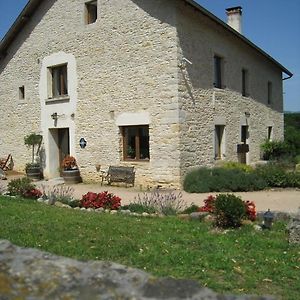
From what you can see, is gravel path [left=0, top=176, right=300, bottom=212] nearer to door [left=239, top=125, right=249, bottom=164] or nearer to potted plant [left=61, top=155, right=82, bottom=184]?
potted plant [left=61, top=155, right=82, bottom=184]

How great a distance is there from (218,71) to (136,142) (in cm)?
489

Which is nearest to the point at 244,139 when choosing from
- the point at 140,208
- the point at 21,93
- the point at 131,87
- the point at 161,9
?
the point at 131,87

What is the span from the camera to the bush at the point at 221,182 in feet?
39.2

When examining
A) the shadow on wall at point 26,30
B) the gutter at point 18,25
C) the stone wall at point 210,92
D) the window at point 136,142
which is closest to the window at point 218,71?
the stone wall at point 210,92

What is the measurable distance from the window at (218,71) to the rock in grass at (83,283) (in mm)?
14387

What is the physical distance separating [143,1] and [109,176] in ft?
20.6

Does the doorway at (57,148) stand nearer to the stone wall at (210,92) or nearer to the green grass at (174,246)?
the stone wall at (210,92)

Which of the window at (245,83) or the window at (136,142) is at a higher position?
the window at (245,83)

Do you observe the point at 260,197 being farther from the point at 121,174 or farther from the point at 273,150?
the point at 273,150

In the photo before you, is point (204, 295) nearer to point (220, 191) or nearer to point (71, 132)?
point (220, 191)

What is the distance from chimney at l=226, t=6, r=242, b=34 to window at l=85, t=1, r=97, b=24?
867 centimetres

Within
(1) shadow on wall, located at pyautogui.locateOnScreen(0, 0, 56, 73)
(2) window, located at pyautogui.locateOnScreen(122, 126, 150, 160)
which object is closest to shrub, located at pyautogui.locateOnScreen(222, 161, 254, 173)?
(2) window, located at pyautogui.locateOnScreen(122, 126, 150, 160)

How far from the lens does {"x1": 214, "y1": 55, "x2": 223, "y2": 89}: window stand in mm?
15391

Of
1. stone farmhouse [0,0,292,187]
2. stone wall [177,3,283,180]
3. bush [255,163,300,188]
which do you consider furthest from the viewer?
stone wall [177,3,283,180]
